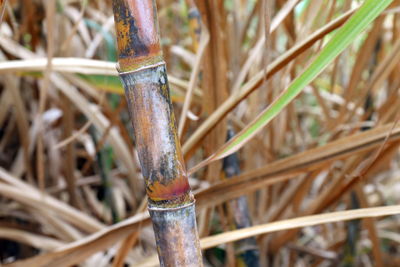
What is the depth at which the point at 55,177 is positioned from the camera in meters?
1.08

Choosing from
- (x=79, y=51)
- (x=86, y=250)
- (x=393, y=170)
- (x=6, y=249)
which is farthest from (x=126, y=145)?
(x=393, y=170)

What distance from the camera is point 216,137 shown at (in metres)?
0.48

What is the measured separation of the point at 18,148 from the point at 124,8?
36.6 inches

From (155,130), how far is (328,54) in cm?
Result: 11

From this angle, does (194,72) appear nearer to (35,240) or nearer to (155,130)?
(155,130)

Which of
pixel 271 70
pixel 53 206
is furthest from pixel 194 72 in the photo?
pixel 53 206

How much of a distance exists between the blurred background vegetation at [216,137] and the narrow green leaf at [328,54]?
0.11ft

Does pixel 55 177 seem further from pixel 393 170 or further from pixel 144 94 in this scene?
pixel 144 94

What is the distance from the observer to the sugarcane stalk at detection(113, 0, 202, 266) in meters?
0.26

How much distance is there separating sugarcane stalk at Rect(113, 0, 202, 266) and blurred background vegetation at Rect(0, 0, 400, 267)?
0.08 metres

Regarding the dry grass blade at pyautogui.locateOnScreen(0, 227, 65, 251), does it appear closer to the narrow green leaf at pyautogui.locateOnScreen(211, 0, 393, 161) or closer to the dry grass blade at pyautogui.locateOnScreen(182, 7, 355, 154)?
the dry grass blade at pyautogui.locateOnScreen(182, 7, 355, 154)

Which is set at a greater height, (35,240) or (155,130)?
(155,130)

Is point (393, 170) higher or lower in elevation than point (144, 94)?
lower

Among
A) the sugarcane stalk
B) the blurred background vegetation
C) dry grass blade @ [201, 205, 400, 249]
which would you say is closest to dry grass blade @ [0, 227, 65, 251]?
the blurred background vegetation
